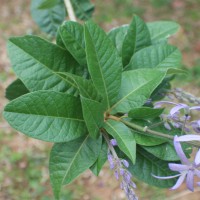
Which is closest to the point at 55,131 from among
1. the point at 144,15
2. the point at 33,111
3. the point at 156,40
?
the point at 33,111

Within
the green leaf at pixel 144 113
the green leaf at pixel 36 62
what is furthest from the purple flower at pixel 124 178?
the green leaf at pixel 36 62

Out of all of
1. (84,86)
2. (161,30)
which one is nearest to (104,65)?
(84,86)

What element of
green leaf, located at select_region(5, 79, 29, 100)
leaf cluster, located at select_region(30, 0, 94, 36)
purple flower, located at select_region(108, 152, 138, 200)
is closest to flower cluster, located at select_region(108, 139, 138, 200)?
purple flower, located at select_region(108, 152, 138, 200)

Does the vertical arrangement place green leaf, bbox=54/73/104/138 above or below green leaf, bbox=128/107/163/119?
above

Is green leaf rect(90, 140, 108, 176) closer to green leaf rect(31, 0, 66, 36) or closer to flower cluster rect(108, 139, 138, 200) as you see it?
flower cluster rect(108, 139, 138, 200)

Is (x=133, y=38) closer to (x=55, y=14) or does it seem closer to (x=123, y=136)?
(x=123, y=136)

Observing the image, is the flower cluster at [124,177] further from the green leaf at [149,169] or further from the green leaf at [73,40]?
the green leaf at [73,40]

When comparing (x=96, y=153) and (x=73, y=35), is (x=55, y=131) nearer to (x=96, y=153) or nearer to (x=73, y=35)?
(x=96, y=153)
